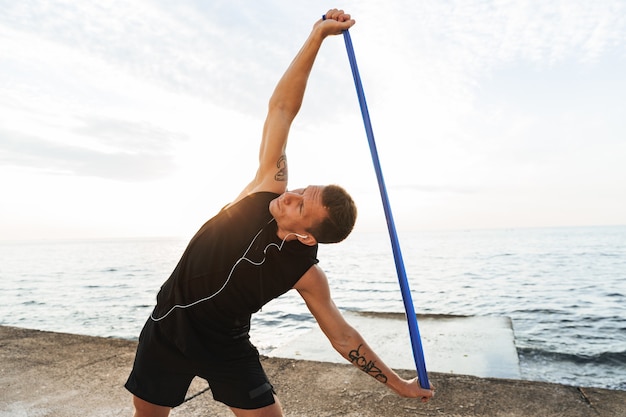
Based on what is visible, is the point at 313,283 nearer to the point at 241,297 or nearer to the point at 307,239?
the point at 307,239

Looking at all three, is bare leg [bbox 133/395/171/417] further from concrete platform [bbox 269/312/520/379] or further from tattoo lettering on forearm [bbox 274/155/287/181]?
concrete platform [bbox 269/312/520/379]

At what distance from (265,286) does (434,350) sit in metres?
5.51

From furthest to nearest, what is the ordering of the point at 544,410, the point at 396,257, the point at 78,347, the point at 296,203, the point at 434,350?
the point at 434,350 → the point at 78,347 → the point at 544,410 → the point at 396,257 → the point at 296,203

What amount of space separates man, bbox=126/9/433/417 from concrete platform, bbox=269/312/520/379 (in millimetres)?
4137

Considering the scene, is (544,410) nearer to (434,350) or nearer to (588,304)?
(434,350)

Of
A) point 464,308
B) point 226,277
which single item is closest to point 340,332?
point 226,277

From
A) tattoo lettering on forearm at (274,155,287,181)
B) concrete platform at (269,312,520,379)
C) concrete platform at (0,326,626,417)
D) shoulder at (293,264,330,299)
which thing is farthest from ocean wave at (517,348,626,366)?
tattoo lettering on forearm at (274,155,287,181)

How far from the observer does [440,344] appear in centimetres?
756

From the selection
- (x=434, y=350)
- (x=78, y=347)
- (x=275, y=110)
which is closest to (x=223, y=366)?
(x=275, y=110)

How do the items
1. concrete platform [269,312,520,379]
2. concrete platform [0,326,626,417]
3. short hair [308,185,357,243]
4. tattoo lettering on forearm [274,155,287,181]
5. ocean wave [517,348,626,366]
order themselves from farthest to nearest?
ocean wave [517,348,626,366], concrete platform [269,312,520,379], concrete platform [0,326,626,417], tattoo lettering on forearm [274,155,287,181], short hair [308,185,357,243]

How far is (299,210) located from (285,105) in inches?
28.0

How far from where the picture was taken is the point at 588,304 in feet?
50.4

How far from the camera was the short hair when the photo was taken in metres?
2.23

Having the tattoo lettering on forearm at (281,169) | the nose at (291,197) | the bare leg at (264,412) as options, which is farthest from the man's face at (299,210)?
the bare leg at (264,412)
